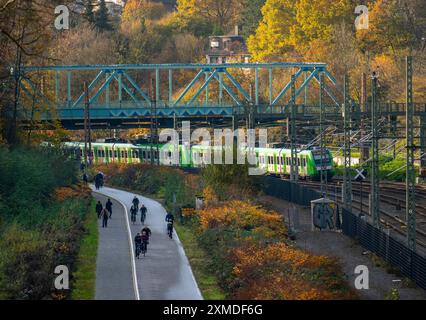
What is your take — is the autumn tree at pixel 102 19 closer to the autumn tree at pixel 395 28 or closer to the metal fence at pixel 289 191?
the autumn tree at pixel 395 28

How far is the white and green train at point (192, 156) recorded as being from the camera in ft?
251

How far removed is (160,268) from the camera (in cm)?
3912

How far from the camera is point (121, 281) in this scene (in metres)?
36.6

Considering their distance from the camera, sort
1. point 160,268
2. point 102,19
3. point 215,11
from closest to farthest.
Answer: point 160,268
point 102,19
point 215,11

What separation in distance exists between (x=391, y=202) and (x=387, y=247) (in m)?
20.7

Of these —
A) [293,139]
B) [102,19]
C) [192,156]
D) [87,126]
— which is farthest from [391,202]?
[102,19]

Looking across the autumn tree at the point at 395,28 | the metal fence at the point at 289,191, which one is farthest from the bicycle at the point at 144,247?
the autumn tree at the point at 395,28

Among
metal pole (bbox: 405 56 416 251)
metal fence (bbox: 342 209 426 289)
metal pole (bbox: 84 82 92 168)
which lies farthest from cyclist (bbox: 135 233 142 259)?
metal pole (bbox: 84 82 92 168)

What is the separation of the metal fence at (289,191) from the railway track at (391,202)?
4.68 feet

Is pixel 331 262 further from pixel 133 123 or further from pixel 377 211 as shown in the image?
pixel 133 123

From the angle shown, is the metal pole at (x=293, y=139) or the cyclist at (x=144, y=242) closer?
the cyclist at (x=144, y=242)

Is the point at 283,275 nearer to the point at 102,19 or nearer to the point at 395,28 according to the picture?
the point at 395,28
